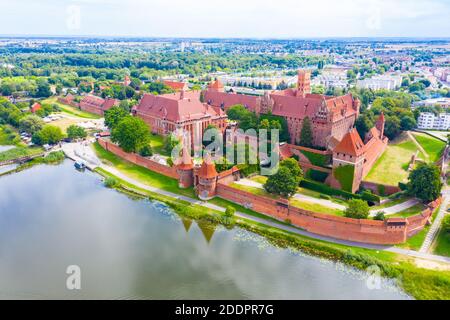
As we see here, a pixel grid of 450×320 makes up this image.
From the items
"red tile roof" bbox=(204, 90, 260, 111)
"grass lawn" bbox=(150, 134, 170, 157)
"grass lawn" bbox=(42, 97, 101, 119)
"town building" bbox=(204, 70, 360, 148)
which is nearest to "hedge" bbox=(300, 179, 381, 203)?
"town building" bbox=(204, 70, 360, 148)

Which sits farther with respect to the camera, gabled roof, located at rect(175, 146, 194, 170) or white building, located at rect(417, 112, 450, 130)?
white building, located at rect(417, 112, 450, 130)

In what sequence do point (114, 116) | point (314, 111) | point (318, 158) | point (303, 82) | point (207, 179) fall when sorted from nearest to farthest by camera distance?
1. point (207, 179)
2. point (318, 158)
3. point (314, 111)
4. point (114, 116)
5. point (303, 82)

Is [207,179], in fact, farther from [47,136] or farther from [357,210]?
[47,136]

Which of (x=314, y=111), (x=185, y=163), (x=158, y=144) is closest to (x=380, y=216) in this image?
(x=185, y=163)

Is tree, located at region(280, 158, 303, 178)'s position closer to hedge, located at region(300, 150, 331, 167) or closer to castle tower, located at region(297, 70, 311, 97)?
hedge, located at region(300, 150, 331, 167)

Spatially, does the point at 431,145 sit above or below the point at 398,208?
above

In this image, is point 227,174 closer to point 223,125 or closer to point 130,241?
point 130,241
